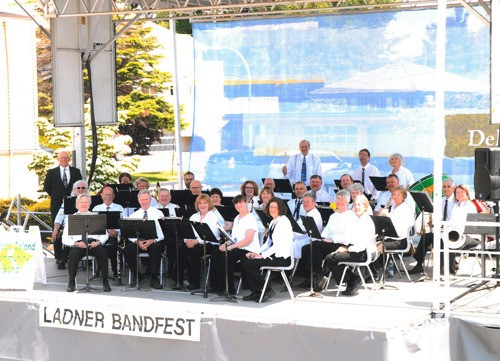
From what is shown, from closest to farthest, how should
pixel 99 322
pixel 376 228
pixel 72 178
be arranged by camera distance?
pixel 99 322
pixel 376 228
pixel 72 178

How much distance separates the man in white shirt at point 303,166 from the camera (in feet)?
51.8

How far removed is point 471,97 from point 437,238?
6.86m

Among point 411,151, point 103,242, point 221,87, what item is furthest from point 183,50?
point 103,242

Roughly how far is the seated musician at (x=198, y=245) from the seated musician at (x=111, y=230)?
36.7 inches

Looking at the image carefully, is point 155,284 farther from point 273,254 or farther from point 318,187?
point 318,187

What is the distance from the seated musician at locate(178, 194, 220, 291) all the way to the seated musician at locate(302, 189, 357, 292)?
126 centimetres

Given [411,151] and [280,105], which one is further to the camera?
[280,105]

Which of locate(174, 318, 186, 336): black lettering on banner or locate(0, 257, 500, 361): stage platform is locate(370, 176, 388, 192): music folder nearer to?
locate(0, 257, 500, 361): stage platform

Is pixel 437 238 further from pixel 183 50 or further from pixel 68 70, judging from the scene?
pixel 183 50

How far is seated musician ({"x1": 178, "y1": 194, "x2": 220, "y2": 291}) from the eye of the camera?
12.2m

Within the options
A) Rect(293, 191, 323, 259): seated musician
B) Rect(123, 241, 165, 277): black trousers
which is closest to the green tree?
Rect(123, 241, 165, 277): black trousers

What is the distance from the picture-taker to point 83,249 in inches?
488

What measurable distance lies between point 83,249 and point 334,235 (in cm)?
316

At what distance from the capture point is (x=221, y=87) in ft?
62.2
